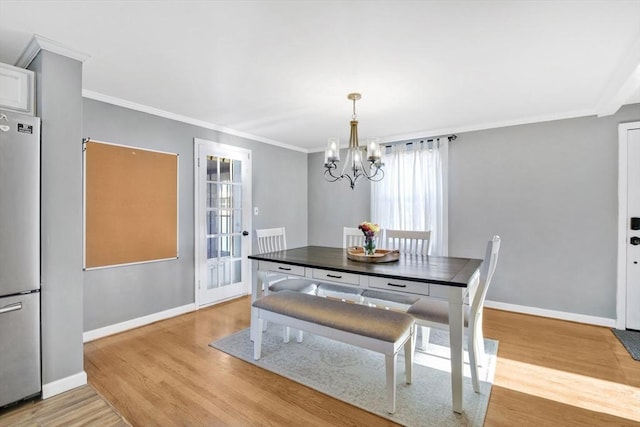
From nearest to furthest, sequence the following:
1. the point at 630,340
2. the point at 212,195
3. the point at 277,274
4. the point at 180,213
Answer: the point at 630,340 < the point at 277,274 < the point at 180,213 < the point at 212,195

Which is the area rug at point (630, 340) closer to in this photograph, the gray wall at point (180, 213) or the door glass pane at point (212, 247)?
the gray wall at point (180, 213)

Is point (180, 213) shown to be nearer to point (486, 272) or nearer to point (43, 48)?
point (43, 48)

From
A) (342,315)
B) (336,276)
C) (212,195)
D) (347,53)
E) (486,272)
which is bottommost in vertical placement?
(342,315)

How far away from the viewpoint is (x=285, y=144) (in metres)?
5.09

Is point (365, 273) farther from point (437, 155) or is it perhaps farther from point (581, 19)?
point (437, 155)

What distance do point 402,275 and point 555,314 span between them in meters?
2.72

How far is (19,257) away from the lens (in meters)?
1.92

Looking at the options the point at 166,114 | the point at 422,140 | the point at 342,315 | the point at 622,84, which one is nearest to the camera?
the point at 342,315

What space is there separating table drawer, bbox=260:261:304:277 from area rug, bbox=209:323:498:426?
722 millimetres

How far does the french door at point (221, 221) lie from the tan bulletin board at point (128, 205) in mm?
349

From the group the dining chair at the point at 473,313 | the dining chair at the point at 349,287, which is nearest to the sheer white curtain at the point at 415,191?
the dining chair at the point at 349,287

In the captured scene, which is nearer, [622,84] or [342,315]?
[342,315]

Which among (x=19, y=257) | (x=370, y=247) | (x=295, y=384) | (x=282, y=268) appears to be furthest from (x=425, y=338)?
(x=19, y=257)

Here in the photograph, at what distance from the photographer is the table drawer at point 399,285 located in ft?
6.50
